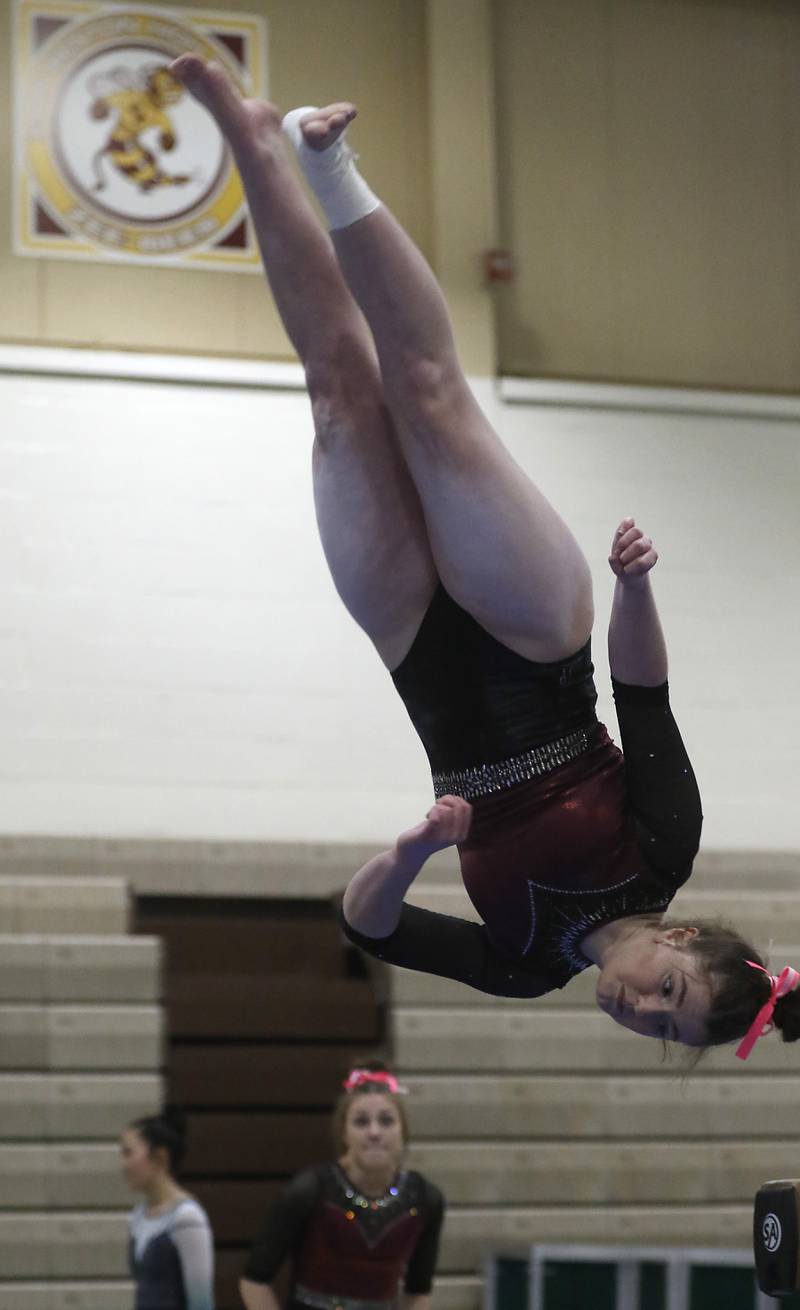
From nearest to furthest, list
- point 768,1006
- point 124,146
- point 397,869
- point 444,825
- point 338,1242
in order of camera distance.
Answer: point 444,825 → point 397,869 → point 768,1006 → point 338,1242 → point 124,146

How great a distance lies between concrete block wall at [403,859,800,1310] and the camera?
6.61 metres

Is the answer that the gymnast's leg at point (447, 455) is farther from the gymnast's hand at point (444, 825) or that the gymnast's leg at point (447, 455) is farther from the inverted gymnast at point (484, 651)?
the gymnast's hand at point (444, 825)

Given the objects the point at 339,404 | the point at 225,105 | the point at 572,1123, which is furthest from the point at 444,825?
the point at 572,1123

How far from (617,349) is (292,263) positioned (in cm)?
529

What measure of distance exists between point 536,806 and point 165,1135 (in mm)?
2616

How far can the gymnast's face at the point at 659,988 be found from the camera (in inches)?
121

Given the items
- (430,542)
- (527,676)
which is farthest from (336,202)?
(527,676)

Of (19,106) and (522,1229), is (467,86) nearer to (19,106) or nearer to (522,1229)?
(19,106)

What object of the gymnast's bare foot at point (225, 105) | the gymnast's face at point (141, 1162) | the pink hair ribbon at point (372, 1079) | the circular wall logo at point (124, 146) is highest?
the circular wall logo at point (124, 146)

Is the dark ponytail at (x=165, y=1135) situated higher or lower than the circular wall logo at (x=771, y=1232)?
lower

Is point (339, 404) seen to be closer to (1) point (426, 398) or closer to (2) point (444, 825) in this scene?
(1) point (426, 398)

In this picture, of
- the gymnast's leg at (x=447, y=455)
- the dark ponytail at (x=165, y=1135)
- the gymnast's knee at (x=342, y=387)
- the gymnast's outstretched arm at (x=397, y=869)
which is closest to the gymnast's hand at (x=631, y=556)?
the gymnast's leg at (x=447, y=455)

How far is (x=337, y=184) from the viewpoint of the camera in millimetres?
3113

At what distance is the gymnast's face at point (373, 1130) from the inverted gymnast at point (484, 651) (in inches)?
75.6
